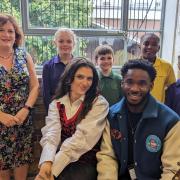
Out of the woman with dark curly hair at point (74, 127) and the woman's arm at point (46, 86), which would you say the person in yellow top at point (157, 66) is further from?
the woman's arm at point (46, 86)

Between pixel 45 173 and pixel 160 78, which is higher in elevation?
pixel 160 78

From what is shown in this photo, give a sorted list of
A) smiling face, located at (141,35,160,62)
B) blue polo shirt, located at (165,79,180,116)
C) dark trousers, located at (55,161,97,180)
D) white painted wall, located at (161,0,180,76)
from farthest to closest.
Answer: white painted wall, located at (161,0,180,76), smiling face, located at (141,35,160,62), blue polo shirt, located at (165,79,180,116), dark trousers, located at (55,161,97,180)

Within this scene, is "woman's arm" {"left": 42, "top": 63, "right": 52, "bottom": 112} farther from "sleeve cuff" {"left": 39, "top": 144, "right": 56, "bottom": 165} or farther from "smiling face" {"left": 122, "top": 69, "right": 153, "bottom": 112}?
"smiling face" {"left": 122, "top": 69, "right": 153, "bottom": 112}

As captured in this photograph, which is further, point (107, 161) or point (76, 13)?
point (76, 13)

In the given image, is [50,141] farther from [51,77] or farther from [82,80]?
[51,77]

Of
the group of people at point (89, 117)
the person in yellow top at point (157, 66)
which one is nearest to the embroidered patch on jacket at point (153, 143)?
the group of people at point (89, 117)

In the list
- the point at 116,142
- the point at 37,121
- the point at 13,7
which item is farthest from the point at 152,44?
the point at 13,7

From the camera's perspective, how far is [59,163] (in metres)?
1.44

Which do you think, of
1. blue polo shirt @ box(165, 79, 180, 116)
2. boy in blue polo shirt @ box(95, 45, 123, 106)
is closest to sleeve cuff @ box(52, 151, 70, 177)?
boy in blue polo shirt @ box(95, 45, 123, 106)

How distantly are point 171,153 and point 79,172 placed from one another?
50 cm

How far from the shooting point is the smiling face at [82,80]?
65.2 inches

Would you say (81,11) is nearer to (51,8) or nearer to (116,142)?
(51,8)

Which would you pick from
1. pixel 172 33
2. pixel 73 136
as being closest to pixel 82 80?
pixel 73 136

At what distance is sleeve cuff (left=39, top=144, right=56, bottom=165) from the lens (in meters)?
1.46
